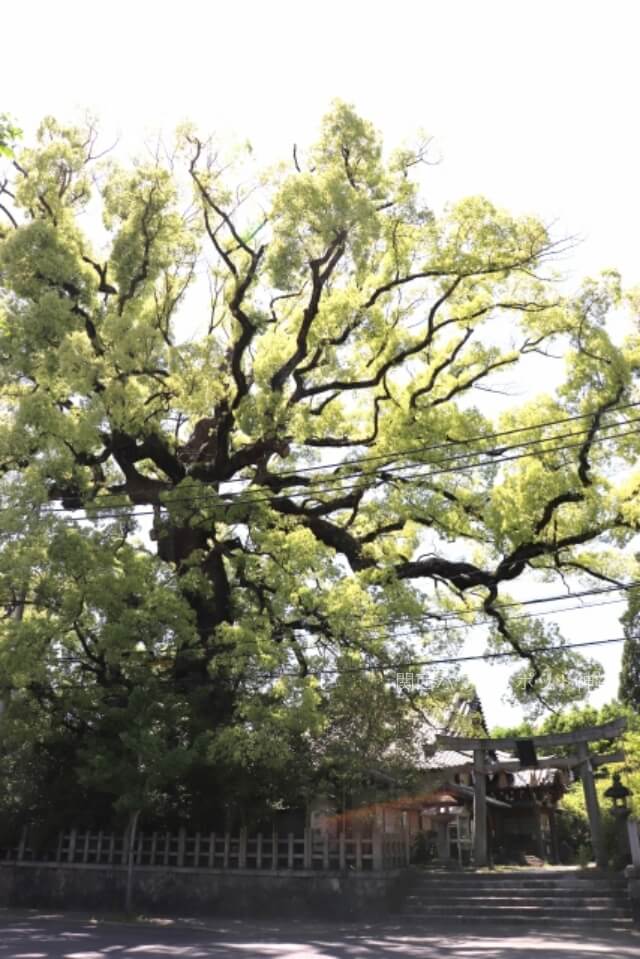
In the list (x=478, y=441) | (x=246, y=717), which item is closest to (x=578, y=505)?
(x=478, y=441)

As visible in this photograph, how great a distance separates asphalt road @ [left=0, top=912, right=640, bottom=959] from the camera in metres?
8.02

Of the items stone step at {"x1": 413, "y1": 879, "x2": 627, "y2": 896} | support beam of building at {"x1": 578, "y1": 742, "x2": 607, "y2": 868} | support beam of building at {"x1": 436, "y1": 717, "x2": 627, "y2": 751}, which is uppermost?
support beam of building at {"x1": 436, "y1": 717, "x2": 627, "y2": 751}

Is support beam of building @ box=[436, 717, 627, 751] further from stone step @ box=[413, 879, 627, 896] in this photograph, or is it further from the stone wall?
the stone wall

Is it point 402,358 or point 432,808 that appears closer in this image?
point 402,358

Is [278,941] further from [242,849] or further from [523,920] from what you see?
[523,920]

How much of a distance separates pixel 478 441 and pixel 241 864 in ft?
27.4

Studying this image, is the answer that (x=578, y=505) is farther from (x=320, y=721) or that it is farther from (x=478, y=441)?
(x=320, y=721)

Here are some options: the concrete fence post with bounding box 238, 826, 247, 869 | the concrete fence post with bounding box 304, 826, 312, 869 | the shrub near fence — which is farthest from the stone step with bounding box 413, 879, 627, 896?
the concrete fence post with bounding box 238, 826, 247, 869

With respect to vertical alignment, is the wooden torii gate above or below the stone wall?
above

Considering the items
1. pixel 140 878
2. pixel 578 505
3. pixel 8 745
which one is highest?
pixel 578 505

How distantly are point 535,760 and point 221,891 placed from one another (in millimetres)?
7514

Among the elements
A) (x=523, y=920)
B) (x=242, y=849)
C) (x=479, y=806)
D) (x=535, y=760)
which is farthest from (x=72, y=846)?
A: (x=535, y=760)

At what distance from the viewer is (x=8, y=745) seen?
12.6 m

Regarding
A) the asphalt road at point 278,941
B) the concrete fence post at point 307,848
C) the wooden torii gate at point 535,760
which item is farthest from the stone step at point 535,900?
the wooden torii gate at point 535,760
